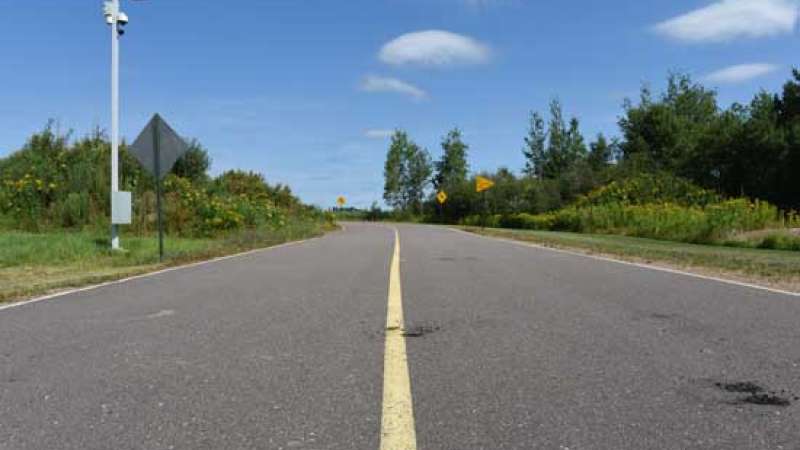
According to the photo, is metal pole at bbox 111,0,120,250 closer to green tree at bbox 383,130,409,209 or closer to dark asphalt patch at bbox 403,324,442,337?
dark asphalt patch at bbox 403,324,442,337

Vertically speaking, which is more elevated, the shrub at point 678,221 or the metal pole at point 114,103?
the metal pole at point 114,103

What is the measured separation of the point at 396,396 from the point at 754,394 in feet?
6.55

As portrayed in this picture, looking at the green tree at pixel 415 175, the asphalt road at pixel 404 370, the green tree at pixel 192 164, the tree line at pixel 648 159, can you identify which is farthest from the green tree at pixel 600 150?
the asphalt road at pixel 404 370

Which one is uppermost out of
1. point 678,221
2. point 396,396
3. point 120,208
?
point 120,208

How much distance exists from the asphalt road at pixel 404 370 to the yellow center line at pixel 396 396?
19mm

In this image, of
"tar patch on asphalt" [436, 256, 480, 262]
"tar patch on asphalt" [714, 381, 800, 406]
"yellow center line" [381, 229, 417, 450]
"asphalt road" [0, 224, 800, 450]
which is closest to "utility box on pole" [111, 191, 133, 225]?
"asphalt road" [0, 224, 800, 450]

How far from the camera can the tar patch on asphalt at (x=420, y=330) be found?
521 centimetres

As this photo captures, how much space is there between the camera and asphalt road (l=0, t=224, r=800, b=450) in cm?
301

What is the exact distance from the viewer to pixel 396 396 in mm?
3541

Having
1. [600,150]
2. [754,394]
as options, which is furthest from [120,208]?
[600,150]

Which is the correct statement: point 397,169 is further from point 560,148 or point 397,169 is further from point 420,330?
point 420,330

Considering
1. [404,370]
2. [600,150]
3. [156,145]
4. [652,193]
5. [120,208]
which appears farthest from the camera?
[600,150]

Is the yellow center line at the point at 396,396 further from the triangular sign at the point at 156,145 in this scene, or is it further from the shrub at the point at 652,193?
the shrub at the point at 652,193

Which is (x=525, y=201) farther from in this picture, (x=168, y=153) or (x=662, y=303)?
(x=662, y=303)
